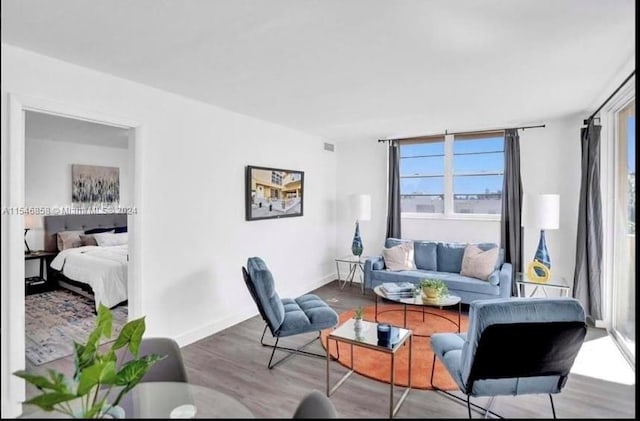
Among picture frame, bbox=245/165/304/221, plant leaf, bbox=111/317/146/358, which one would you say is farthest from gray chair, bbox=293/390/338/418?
picture frame, bbox=245/165/304/221

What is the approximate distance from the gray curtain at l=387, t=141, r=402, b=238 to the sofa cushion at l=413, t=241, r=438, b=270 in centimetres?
47

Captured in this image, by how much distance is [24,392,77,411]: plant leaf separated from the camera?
2.73ft

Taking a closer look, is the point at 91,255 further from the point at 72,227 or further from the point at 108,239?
the point at 72,227

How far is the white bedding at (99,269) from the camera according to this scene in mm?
3965

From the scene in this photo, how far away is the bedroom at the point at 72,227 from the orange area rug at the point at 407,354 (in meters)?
2.57

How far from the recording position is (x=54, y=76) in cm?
227

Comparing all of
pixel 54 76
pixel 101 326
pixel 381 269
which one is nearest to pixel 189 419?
pixel 101 326

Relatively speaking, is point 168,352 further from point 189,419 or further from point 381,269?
point 381,269

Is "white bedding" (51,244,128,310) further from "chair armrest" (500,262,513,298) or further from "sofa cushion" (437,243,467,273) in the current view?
"chair armrest" (500,262,513,298)

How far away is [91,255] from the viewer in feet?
14.8

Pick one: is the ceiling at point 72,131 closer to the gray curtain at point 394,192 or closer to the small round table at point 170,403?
the small round table at point 170,403

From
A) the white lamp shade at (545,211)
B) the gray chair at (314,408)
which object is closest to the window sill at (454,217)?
the white lamp shade at (545,211)

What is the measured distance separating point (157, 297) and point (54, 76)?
1.81 metres

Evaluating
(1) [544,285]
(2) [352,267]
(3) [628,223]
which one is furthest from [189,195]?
(1) [544,285]
